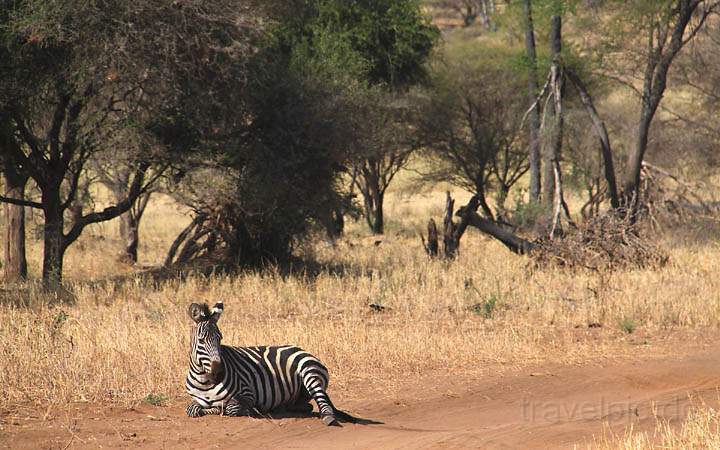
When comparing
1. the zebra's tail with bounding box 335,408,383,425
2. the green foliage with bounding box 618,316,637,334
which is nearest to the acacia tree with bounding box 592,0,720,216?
the green foliage with bounding box 618,316,637,334

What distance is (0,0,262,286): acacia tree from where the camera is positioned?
1555 cm

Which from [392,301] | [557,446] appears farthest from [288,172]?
[557,446]

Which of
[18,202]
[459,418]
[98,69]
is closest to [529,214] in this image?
[98,69]

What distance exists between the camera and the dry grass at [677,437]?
7.36m

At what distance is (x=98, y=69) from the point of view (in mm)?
15836

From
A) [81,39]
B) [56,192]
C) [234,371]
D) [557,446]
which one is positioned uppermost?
[81,39]

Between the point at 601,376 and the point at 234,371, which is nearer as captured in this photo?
the point at 234,371

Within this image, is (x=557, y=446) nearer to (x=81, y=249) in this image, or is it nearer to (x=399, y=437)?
(x=399, y=437)

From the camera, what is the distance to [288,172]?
17.6 m

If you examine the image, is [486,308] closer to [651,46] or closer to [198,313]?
[198,313]

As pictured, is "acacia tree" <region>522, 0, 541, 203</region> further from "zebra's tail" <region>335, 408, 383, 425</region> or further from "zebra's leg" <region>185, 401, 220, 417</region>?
"zebra's leg" <region>185, 401, 220, 417</region>

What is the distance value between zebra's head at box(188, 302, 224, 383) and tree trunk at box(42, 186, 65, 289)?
32.7 ft

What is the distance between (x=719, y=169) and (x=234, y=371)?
1073 inches

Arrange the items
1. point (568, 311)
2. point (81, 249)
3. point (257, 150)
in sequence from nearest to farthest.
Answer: point (568, 311), point (257, 150), point (81, 249)
